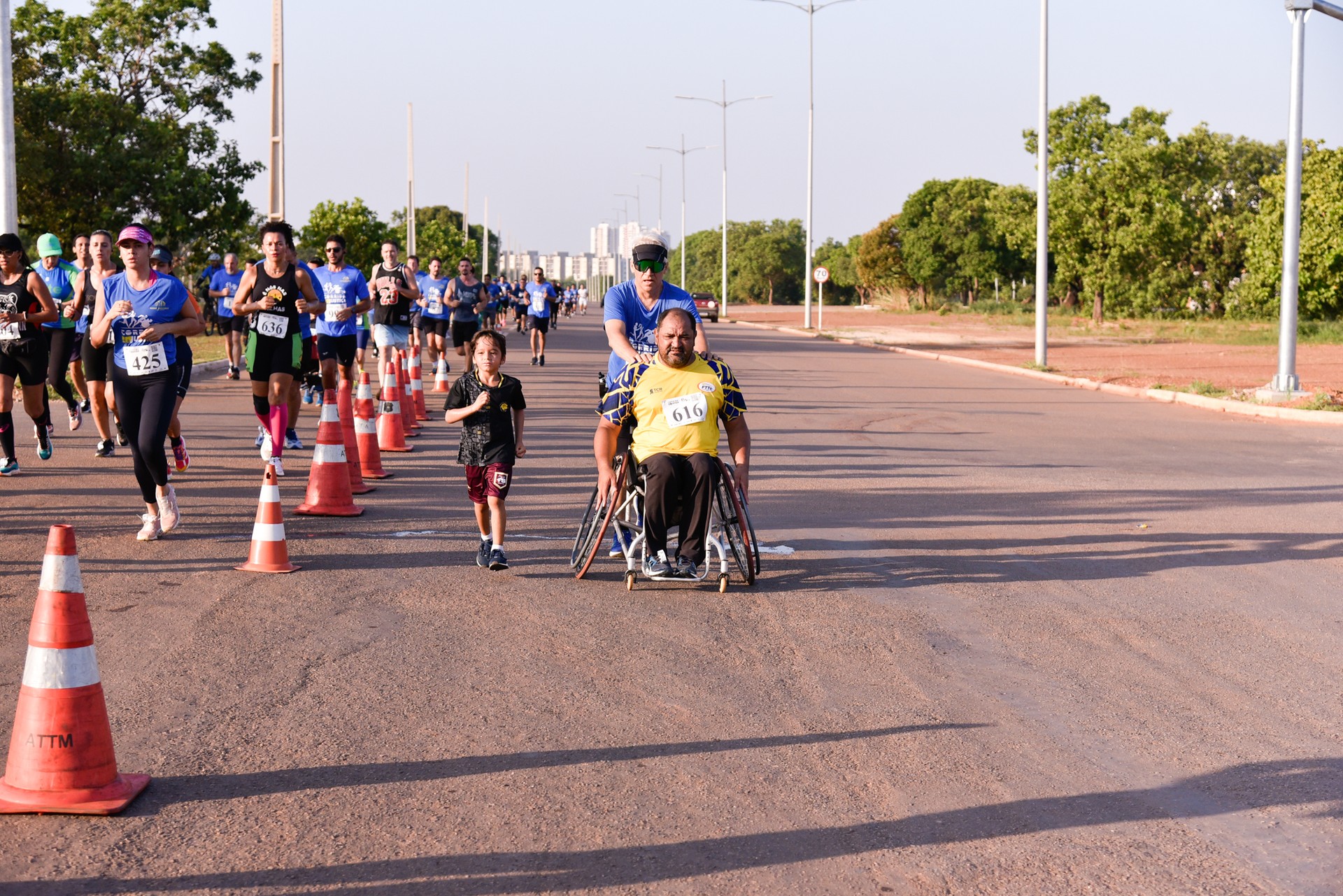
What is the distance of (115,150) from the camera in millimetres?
38281

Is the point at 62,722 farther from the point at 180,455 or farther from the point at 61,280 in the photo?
the point at 61,280

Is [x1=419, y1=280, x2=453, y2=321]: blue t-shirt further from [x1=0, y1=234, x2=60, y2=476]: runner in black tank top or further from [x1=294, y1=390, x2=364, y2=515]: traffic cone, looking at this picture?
[x1=294, y1=390, x2=364, y2=515]: traffic cone

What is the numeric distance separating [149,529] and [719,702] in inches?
189

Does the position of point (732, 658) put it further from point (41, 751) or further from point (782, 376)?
point (782, 376)

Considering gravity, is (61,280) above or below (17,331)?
above

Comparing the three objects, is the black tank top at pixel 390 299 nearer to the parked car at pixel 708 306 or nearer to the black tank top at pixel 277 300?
the black tank top at pixel 277 300

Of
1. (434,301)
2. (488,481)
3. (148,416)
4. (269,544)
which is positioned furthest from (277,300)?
(434,301)

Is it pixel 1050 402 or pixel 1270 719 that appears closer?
pixel 1270 719

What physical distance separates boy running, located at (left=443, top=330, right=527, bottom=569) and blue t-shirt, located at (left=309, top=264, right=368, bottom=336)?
687 cm

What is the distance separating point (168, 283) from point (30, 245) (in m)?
31.0

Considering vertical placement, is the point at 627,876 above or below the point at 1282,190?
below

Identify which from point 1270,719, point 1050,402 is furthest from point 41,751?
point 1050,402

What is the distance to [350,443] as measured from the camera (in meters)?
11.6

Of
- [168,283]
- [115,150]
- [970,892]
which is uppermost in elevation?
[115,150]
